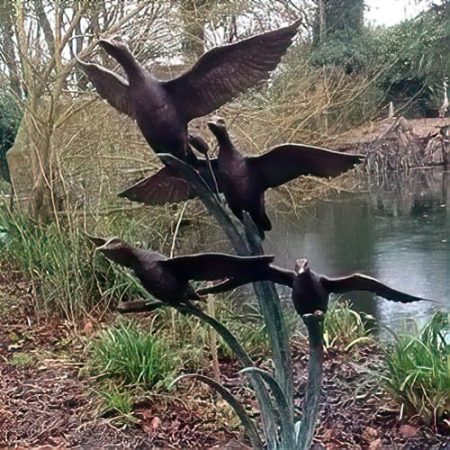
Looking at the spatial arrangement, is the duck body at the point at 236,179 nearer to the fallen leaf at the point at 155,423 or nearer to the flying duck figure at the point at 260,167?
the flying duck figure at the point at 260,167

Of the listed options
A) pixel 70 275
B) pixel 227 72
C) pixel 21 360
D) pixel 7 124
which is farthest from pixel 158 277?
pixel 7 124

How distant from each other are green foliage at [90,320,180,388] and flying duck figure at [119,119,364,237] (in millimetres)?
757

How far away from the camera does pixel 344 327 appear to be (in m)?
1.64

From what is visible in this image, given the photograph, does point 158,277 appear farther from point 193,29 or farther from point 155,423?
point 193,29

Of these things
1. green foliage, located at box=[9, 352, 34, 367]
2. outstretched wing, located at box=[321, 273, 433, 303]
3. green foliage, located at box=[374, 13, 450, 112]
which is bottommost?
green foliage, located at box=[9, 352, 34, 367]

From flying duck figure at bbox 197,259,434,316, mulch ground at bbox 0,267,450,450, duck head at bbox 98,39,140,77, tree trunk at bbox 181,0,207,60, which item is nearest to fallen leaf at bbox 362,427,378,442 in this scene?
mulch ground at bbox 0,267,450,450

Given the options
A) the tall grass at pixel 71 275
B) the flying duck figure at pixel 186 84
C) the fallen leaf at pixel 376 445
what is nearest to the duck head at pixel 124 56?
the flying duck figure at pixel 186 84

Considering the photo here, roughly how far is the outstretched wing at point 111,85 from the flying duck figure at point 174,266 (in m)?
0.18

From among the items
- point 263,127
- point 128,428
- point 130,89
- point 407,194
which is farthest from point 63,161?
point 130,89

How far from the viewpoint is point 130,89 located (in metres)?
0.74

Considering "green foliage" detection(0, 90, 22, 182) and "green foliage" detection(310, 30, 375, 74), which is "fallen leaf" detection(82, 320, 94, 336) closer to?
"green foliage" detection(0, 90, 22, 182)

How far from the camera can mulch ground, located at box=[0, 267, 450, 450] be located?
1.27 meters

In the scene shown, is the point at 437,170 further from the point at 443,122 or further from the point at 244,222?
the point at 244,222

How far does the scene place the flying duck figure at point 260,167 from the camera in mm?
741
